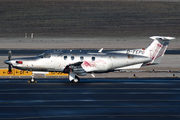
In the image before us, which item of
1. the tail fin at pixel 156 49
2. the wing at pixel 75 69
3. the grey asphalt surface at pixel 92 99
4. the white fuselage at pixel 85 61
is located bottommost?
the grey asphalt surface at pixel 92 99

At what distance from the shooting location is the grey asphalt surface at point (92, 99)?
1912cm

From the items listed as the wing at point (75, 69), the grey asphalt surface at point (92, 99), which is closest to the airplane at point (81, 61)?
the wing at point (75, 69)

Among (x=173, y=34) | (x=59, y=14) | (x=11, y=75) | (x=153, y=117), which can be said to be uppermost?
(x=59, y=14)

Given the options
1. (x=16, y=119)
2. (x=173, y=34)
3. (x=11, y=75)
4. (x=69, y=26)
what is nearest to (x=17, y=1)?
(x=69, y=26)

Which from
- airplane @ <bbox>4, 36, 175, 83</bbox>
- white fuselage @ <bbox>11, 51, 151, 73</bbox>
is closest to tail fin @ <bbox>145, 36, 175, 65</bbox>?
airplane @ <bbox>4, 36, 175, 83</bbox>

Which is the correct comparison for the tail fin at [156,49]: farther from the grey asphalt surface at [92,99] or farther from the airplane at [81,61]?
the grey asphalt surface at [92,99]

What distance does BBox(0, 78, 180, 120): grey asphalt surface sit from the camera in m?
19.1

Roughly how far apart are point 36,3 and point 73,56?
5472 cm

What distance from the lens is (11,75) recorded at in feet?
108

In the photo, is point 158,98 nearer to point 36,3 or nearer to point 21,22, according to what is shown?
point 21,22

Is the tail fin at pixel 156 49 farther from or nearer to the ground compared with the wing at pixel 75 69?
farther from the ground

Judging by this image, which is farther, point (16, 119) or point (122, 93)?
point (122, 93)

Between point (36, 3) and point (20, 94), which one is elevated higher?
point (36, 3)

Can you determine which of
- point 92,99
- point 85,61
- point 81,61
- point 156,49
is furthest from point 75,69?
point 156,49
